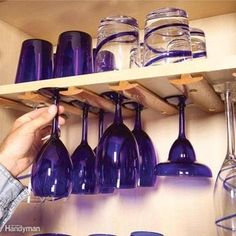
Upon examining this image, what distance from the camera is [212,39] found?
0.83m

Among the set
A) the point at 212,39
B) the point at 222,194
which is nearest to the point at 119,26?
the point at 212,39

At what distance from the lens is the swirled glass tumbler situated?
23.9 inches

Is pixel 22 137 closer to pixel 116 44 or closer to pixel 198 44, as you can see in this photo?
pixel 116 44

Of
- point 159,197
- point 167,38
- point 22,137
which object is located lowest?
point 159,197

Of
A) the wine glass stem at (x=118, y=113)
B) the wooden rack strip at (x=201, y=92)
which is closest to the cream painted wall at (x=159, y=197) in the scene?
the wooden rack strip at (x=201, y=92)

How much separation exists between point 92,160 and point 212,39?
0.39 metres

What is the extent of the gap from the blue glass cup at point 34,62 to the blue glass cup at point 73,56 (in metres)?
0.05

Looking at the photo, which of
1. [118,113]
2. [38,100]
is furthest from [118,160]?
[38,100]

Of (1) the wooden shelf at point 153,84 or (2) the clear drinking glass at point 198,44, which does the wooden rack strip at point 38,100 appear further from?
(2) the clear drinking glass at point 198,44

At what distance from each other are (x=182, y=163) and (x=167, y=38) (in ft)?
0.75

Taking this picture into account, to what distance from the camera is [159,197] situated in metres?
0.82

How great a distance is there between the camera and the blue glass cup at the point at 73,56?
710 millimetres

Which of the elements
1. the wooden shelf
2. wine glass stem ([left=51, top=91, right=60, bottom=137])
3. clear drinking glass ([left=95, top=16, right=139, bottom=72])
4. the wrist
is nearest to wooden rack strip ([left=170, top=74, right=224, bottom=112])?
the wooden shelf

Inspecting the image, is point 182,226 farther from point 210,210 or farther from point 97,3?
point 97,3
